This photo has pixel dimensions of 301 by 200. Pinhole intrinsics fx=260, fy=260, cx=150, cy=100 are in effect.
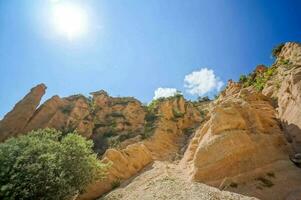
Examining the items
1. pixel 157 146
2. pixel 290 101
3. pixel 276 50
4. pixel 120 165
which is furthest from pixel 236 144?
pixel 276 50

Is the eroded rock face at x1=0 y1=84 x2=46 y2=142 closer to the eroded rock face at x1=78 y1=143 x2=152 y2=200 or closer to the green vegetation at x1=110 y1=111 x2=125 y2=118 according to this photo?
the green vegetation at x1=110 y1=111 x2=125 y2=118

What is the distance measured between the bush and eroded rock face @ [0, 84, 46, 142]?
18.7 metres

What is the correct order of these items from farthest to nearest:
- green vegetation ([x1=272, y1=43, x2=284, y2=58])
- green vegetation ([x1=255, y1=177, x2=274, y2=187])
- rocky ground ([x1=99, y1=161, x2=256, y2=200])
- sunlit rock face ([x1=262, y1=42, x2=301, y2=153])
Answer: green vegetation ([x1=272, y1=43, x2=284, y2=58]) < sunlit rock face ([x1=262, y1=42, x2=301, y2=153]) < green vegetation ([x1=255, y1=177, x2=274, y2=187]) < rocky ground ([x1=99, y1=161, x2=256, y2=200])

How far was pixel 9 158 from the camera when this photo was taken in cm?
2242

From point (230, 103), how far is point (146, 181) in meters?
11.8

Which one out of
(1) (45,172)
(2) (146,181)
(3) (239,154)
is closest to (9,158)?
(1) (45,172)

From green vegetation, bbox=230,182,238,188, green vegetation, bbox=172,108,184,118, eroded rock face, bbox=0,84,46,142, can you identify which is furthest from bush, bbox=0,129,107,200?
green vegetation, bbox=172,108,184,118

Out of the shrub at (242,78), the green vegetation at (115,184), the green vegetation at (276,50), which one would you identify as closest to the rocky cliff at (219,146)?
the green vegetation at (115,184)

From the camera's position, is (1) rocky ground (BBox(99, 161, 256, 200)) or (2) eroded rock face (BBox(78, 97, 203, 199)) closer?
(1) rocky ground (BBox(99, 161, 256, 200))

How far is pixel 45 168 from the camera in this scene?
22078 mm

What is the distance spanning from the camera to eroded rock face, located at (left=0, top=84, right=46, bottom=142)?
41844 millimetres

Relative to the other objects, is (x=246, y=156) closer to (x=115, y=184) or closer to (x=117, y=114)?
(x=115, y=184)

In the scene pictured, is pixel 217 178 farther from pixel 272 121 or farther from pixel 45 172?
pixel 45 172

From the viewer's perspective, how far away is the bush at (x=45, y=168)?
20656mm
